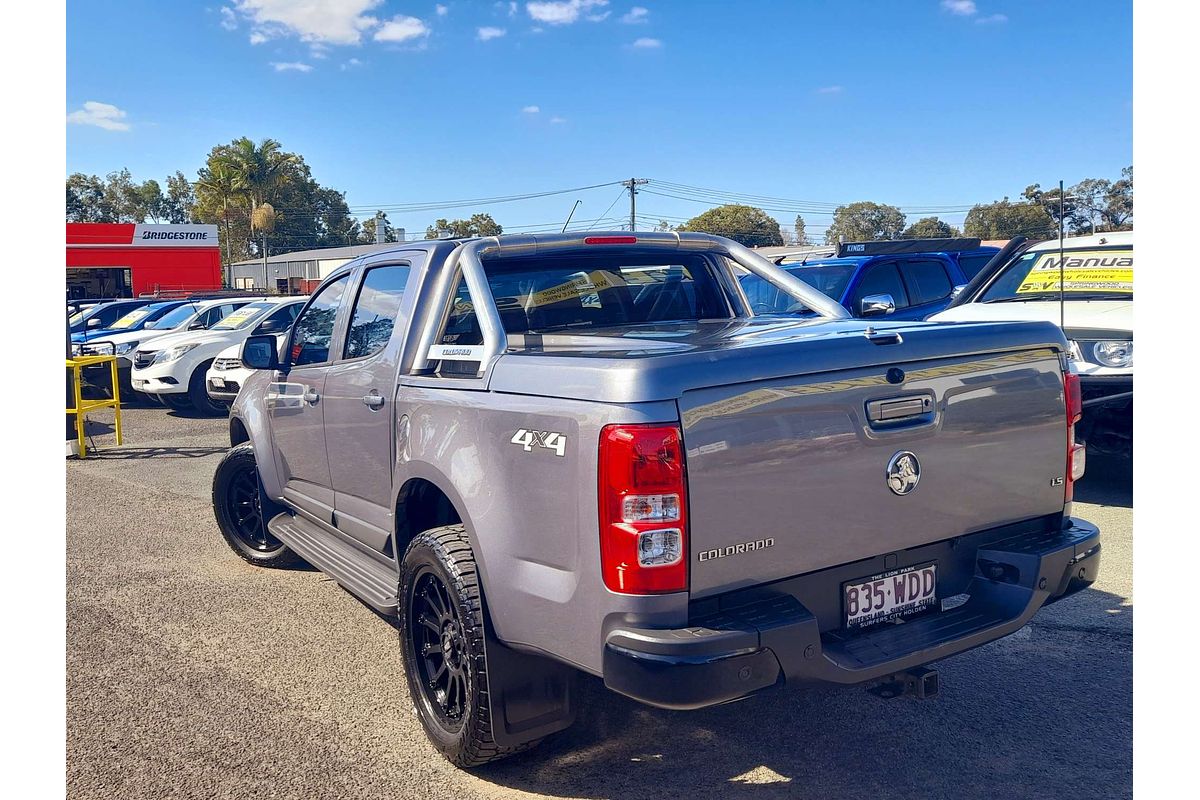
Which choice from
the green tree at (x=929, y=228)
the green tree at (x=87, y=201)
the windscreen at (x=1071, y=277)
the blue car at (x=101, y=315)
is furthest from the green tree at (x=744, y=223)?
the green tree at (x=87, y=201)

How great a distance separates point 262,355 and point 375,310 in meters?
1.04

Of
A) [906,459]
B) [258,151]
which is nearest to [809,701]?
[906,459]

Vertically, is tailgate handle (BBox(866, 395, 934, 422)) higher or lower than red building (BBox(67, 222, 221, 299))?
lower

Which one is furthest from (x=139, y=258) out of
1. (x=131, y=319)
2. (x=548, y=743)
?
(x=548, y=743)

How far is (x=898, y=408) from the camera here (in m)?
3.19

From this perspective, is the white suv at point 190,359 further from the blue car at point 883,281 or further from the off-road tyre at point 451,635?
the off-road tyre at point 451,635

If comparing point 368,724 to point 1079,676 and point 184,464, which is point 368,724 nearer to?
point 1079,676

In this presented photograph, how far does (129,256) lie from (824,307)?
2031 inches

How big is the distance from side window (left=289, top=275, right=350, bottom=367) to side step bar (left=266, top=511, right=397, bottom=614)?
0.93 metres

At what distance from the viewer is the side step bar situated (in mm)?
4203

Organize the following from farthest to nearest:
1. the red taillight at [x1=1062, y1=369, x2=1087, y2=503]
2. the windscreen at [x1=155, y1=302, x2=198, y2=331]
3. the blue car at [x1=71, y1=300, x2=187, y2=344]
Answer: the blue car at [x1=71, y1=300, x2=187, y2=344], the windscreen at [x1=155, y1=302, x2=198, y2=331], the red taillight at [x1=1062, y1=369, x2=1087, y2=503]

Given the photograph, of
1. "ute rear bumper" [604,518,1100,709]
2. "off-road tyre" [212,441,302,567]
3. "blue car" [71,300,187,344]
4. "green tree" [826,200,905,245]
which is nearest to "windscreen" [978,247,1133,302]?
"ute rear bumper" [604,518,1100,709]

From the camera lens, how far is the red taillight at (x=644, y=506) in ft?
9.09

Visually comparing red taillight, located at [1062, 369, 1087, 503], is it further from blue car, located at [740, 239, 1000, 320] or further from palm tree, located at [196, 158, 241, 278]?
palm tree, located at [196, 158, 241, 278]
